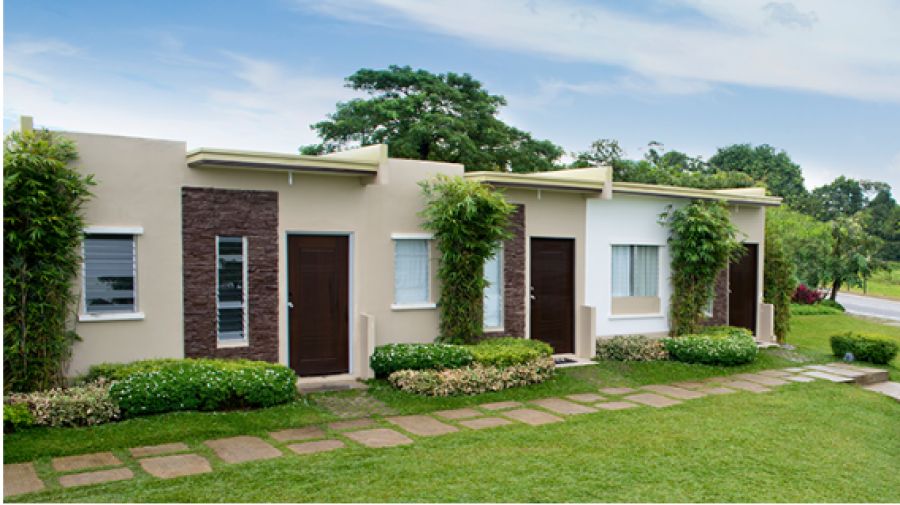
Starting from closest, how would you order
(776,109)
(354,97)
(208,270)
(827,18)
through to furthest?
(208,270)
(827,18)
(776,109)
(354,97)

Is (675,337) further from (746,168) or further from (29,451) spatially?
(746,168)

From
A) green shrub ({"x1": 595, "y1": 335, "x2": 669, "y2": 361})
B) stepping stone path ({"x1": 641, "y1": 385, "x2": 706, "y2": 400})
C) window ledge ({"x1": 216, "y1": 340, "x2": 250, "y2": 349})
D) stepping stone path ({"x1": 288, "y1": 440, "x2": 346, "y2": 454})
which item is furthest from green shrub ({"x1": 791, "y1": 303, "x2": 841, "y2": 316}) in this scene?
stepping stone path ({"x1": 288, "y1": 440, "x2": 346, "y2": 454})

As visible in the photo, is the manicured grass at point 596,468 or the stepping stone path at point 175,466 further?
the stepping stone path at point 175,466

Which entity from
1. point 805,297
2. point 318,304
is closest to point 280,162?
point 318,304

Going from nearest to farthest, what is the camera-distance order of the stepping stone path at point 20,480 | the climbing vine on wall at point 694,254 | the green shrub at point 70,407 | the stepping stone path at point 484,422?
the stepping stone path at point 20,480 < the green shrub at point 70,407 < the stepping stone path at point 484,422 < the climbing vine on wall at point 694,254

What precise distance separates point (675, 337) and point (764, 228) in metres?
4.19

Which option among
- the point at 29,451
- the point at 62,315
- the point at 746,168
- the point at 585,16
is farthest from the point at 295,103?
the point at 746,168

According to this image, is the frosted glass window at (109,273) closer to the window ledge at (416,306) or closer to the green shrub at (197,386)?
the green shrub at (197,386)

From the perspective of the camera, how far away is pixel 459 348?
35.5 ft

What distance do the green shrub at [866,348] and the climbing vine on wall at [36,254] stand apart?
13.7 metres

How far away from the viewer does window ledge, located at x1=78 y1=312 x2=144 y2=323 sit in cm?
895

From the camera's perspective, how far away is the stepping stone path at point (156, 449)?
7.09m

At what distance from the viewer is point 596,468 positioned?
22.8ft

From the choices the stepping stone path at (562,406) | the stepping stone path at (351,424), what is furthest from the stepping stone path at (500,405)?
the stepping stone path at (351,424)
